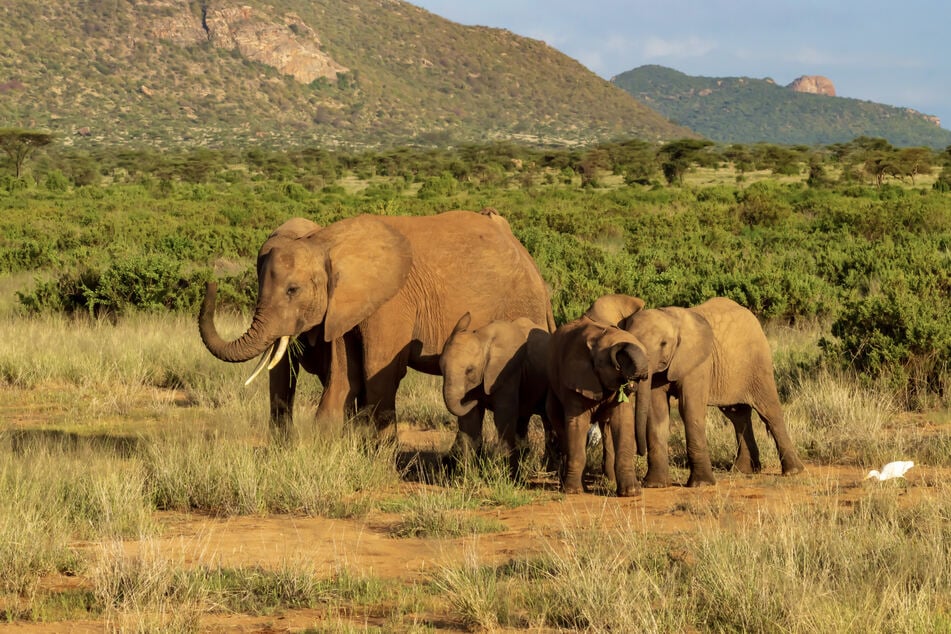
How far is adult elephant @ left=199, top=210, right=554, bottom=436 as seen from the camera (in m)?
7.81

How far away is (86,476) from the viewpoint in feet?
24.3

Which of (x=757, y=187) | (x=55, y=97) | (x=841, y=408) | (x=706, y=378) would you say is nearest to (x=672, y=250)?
(x=841, y=408)

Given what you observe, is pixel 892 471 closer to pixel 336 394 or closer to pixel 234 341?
pixel 336 394

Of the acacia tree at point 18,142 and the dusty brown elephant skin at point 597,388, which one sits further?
the acacia tree at point 18,142

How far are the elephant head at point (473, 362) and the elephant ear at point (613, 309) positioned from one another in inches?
20.6

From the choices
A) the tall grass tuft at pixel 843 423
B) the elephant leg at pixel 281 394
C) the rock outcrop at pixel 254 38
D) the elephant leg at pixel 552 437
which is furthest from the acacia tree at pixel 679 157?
the rock outcrop at pixel 254 38

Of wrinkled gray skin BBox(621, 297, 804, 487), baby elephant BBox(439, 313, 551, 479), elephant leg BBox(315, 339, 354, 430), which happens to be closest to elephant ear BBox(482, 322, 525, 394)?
baby elephant BBox(439, 313, 551, 479)

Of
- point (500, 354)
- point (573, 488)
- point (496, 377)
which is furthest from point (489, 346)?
point (573, 488)

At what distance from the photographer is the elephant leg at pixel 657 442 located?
7.46m

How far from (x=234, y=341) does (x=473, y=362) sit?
151 cm

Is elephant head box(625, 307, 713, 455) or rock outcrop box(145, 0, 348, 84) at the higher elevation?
rock outcrop box(145, 0, 348, 84)

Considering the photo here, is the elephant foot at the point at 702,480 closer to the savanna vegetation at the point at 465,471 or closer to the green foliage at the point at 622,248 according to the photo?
the savanna vegetation at the point at 465,471

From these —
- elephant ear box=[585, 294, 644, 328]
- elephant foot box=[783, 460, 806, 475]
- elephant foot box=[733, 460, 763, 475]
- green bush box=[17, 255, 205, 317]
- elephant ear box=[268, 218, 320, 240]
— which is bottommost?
green bush box=[17, 255, 205, 317]

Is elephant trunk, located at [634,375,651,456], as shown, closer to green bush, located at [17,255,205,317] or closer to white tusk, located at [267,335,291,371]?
white tusk, located at [267,335,291,371]
